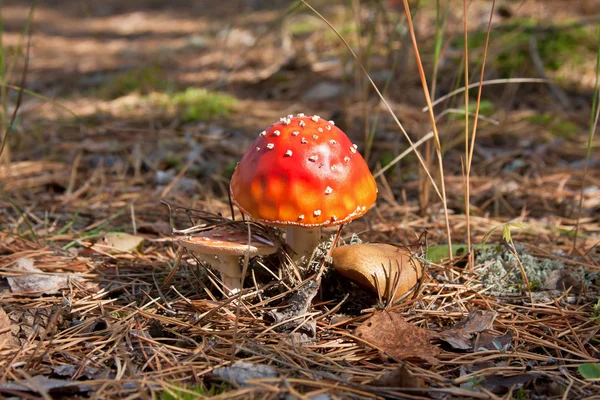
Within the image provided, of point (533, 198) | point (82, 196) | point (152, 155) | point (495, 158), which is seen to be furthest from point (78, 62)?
point (533, 198)

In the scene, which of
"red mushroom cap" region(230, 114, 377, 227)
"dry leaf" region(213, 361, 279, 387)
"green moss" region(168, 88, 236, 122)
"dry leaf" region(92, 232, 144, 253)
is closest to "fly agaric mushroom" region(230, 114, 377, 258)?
"red mushroom cap" region(230, 114, 377, 227)

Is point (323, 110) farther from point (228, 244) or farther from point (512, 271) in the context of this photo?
point (228, 244)

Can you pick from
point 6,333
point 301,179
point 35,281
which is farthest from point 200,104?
point 6,333

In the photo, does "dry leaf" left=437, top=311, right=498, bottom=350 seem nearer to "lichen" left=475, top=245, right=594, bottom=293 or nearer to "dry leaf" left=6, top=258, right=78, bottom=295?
"lichen" left=475, top=245, right=594, bottom=293

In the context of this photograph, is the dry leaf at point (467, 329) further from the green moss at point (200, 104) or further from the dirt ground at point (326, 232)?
the green moss at point (200, 104)

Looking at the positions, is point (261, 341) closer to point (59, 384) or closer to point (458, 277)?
point (59, 384)
